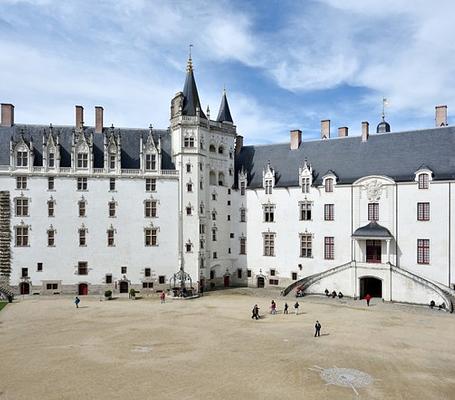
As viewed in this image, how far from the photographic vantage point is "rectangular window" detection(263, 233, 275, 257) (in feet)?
171

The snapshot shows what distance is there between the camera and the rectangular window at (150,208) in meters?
49.2

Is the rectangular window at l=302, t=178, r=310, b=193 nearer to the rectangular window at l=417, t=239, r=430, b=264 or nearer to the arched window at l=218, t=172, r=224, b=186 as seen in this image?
the arched window at l=218, t=172, r=224, b=186

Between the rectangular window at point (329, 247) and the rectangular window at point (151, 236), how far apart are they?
65.8ft

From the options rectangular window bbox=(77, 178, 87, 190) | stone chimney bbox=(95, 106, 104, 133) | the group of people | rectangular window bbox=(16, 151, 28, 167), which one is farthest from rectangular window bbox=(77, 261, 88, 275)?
the group of people

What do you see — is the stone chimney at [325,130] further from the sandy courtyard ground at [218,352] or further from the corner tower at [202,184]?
the sandy courtyard ground at [218,352]

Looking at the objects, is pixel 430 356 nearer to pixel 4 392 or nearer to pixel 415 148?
pixel 4 392

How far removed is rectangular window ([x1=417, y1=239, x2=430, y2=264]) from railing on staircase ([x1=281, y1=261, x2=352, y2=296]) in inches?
278

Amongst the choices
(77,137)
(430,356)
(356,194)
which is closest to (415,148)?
(356,194)

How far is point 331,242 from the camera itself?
159 feet

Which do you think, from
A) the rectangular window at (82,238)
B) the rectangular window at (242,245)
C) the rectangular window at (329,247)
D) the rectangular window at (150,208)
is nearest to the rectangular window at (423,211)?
the rectangular window at (329,247)

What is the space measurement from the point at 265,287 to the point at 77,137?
29158 mm

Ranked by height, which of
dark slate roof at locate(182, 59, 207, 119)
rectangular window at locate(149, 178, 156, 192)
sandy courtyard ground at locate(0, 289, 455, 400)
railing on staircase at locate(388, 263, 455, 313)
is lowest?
sandy courtyard ground at locate(0, 289, 455, 400)

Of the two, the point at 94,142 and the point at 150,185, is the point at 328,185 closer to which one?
the point at 150,185

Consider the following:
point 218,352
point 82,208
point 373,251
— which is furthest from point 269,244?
point 218,352
